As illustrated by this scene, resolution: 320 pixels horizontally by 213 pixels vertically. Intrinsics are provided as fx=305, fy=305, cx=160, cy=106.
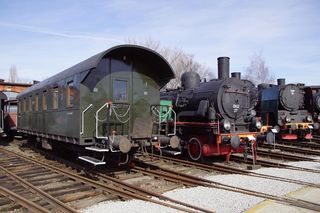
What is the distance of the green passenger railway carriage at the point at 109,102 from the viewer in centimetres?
820

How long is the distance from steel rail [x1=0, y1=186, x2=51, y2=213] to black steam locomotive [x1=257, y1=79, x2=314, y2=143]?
12840 mm

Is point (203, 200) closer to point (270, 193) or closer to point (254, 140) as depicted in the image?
point (270, 193)

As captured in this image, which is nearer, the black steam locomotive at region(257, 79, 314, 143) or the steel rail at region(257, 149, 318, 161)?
the steel rail at region(257, 149, 318, 161)

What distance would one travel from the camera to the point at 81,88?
8273 mm

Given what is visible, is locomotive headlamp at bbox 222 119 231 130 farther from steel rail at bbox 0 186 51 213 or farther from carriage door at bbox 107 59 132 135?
steel rail at bbox 0 186 51 213

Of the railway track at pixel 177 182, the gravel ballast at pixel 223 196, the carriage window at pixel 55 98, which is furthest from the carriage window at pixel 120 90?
the gravel ballast at pixel 223 196

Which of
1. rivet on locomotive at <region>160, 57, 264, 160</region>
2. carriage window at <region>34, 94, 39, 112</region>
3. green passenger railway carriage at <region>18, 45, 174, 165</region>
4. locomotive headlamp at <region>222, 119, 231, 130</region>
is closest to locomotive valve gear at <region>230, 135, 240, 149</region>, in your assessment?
rivet on locomotive at <region>160, 57, 264, 160</region>

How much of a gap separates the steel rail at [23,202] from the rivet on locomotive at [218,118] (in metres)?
5.21

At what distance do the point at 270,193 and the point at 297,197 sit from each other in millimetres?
547

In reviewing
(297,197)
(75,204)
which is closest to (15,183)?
(75,204)

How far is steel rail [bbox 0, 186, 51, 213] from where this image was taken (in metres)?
5.55

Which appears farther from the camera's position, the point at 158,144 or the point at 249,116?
the point at 249,116

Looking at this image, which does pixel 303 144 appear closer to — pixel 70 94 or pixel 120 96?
pixel 120 96

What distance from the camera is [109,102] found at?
8.09 metres
